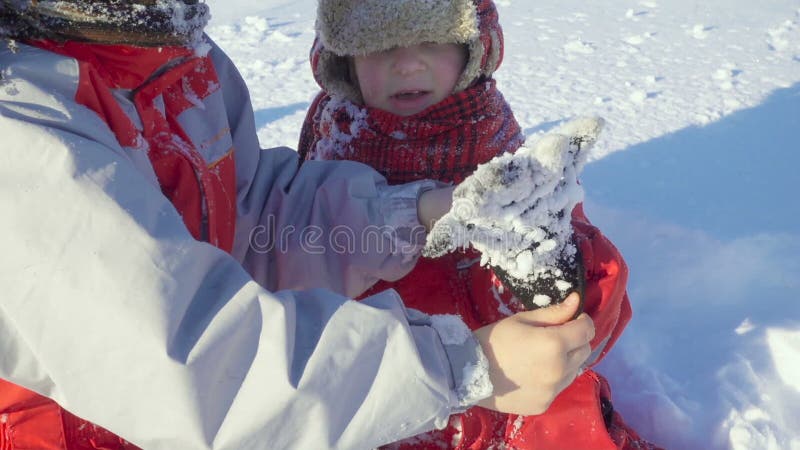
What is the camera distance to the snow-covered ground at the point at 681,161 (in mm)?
1377

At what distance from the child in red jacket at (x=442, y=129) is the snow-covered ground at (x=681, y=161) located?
0.74ft

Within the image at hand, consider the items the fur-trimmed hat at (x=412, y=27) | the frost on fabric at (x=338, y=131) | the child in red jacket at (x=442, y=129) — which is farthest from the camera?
the frost on fabric at (x=338, y=131)

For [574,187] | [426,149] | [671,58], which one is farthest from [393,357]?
[671,58]

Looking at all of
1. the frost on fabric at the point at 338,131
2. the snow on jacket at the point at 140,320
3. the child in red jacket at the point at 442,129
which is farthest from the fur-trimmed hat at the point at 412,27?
the snow on jacket at the point at 140,320

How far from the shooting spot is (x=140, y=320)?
0.63m

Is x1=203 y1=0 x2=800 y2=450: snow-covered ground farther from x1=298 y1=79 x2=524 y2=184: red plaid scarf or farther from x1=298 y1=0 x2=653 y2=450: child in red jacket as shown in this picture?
x1=298 y1=79 x2=524 y2=184: red plaid scarf

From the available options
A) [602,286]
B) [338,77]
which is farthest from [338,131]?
[602,286]

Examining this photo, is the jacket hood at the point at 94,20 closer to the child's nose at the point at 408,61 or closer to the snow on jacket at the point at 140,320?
the snow on jacket at the point at 140,320

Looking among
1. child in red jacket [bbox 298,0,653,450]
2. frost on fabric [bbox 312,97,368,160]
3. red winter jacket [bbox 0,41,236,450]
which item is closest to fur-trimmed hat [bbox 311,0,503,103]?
child in red jacket [bbox 298,0,653,450]

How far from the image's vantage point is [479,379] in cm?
79

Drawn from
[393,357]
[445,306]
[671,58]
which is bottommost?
[671,58]

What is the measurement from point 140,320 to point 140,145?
0.85ft

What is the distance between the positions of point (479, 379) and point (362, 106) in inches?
33.5

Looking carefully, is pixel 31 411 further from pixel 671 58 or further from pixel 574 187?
pixel 671 58
